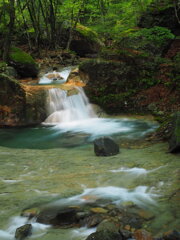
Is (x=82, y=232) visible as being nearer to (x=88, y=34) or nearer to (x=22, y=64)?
(x=22, y=64)

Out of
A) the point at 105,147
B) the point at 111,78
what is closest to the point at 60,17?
the point at 111,78

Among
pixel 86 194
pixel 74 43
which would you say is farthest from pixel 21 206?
pixel 74 43

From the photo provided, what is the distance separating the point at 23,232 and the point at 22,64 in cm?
1393

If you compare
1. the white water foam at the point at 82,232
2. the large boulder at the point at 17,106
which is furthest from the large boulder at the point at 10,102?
the white water foam at the point at 82,232

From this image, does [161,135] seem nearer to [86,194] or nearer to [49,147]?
[49,147]

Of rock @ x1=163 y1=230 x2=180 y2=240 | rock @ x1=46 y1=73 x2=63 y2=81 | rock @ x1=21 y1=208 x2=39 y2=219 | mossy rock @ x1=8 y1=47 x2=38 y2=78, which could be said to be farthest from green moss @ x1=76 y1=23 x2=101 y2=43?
rock @ x1=163 y1=230 x2=180 y2=240

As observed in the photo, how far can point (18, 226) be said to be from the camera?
10.3 feet

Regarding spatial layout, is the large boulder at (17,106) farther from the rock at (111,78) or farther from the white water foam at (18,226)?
the white water foam at (18,226)

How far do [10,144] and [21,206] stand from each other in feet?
16.6

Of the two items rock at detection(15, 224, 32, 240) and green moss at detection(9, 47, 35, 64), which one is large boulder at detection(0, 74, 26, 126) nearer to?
green moss at detection(9, 47, 35, 64)

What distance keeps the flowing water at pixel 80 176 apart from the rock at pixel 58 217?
0.35 ft

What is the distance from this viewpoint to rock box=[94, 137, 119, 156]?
6.05 m

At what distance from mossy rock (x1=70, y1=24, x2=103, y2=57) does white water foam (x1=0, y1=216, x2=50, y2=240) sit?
21165 millimetres

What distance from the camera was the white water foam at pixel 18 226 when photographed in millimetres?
2967
